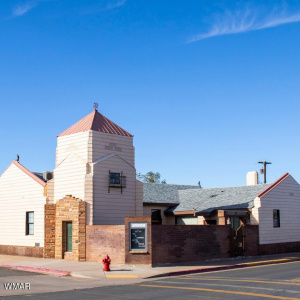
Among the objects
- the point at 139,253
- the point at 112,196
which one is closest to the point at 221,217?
the point at 112,196

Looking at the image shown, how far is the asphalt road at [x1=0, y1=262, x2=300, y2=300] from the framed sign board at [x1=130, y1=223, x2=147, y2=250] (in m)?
3.90

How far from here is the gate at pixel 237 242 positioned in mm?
27766

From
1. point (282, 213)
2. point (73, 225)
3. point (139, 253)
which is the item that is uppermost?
point (282, 213)

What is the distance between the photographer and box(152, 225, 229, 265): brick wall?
23.8 m

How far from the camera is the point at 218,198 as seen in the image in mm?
34438

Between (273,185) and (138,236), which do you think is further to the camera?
(273,185)

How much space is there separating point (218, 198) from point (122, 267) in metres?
13.4

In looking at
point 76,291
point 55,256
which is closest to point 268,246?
point 55,256

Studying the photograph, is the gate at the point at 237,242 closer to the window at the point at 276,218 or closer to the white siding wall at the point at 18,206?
the window at the point at 276,218

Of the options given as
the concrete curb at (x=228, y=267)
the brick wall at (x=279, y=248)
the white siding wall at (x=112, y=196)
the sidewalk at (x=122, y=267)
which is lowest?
the concrete curb at (x=228, y=267)

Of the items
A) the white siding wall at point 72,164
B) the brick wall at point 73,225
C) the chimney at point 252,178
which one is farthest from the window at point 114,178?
the chimney at point 252,178

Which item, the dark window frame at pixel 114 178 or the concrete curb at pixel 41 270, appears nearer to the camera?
the concrete curb at pixel 41 270

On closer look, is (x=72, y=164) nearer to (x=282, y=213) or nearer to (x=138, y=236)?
(x=138, y=236)

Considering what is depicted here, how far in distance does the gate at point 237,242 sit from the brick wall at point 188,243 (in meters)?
0.37
